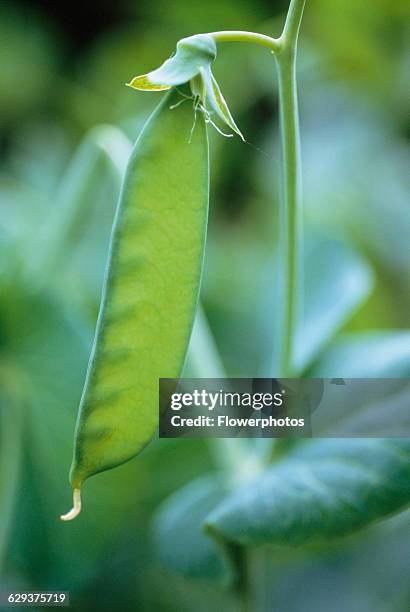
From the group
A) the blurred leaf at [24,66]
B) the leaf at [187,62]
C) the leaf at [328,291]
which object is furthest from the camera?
the blurred leaf at [24,66]

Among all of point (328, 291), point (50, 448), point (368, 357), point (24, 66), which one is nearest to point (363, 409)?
point (368, 357)

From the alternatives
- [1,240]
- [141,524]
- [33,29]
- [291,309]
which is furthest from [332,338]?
[33,29]

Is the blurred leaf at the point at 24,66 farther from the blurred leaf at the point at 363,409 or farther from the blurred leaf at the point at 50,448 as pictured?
the blurred leaf at the point at 363,409

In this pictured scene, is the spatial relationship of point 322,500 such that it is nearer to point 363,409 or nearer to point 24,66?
point 363,409

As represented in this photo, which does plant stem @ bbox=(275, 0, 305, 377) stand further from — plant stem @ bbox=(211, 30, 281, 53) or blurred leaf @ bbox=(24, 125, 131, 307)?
blurred leaf @ bbox=(24, 125, 131, 307)

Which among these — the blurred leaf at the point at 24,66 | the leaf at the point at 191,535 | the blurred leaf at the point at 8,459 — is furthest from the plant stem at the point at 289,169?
the blurred leaf at the point at 24,66

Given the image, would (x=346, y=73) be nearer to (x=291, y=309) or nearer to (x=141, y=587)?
(x=291, y=309)
